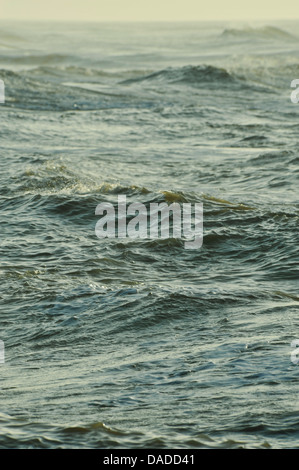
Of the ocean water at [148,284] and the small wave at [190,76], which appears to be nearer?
the ocean water at [148,284]

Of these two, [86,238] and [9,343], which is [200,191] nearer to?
[86,238]

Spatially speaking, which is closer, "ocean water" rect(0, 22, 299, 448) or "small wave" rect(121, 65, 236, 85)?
"ocean water" rect(0, 22, 299, 448)

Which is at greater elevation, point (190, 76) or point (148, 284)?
point (190, 76)

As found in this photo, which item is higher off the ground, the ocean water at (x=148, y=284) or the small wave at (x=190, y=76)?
the small wave at (x=190, y=76)

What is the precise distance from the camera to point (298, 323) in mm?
7023

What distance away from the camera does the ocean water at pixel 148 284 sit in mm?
5387

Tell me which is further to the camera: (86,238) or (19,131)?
(19,131)

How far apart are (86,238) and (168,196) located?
2119 mm

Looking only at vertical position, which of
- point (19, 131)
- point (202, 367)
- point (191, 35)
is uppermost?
point (191, 35)

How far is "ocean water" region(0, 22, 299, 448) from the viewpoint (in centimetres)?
539

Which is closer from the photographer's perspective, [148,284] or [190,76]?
[148,284]

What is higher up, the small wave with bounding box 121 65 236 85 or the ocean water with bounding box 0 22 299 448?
the small wave with bounding box 121 65 236 85

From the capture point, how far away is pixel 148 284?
8.47m

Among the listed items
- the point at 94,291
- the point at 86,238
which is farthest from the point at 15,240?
the point at 94,291
